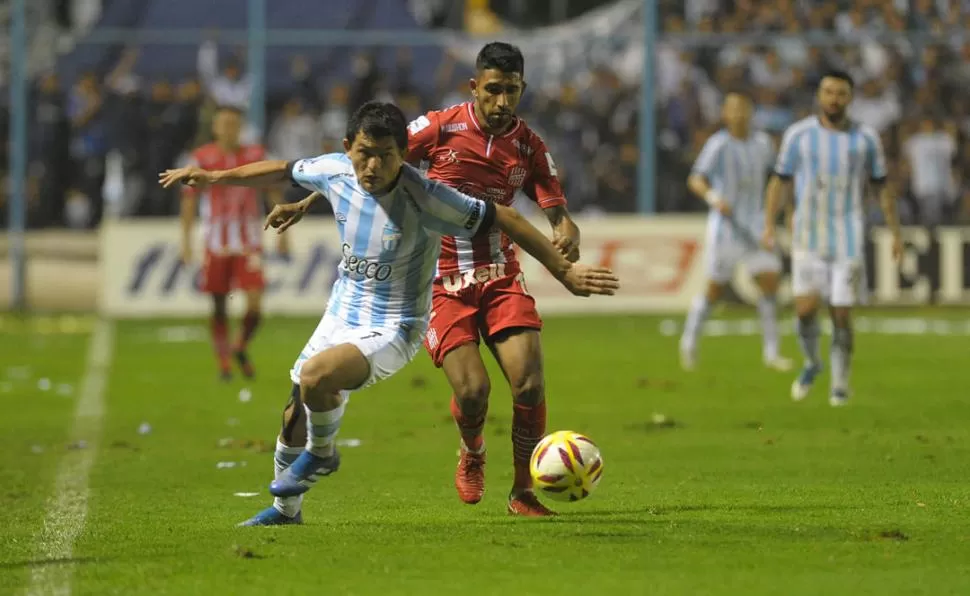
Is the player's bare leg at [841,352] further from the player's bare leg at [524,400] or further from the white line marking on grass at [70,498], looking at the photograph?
the white line marking on grass at [70,498]

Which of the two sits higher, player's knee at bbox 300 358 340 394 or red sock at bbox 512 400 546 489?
player's knee at bbox 300 358 340 394

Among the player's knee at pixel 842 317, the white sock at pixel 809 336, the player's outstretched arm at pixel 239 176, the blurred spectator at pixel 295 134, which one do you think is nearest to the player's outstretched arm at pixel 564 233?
the player's outstretched arm at pixel 239 176

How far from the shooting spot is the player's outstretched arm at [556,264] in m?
7.19

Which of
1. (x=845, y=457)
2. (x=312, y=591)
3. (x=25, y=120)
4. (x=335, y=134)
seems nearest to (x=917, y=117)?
(x=335, y=134)

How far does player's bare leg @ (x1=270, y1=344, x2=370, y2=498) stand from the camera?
759 cm

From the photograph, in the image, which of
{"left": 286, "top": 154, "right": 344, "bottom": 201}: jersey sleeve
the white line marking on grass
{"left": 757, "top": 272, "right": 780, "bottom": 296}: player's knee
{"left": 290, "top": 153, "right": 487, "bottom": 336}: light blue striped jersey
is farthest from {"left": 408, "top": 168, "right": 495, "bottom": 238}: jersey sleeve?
{"left": 757, "top": 272, "right": 780, "bottom": 296}: player's knee

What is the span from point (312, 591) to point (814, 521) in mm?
2675

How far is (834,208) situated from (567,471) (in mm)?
6188

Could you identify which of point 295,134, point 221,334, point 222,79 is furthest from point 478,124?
point 222,79

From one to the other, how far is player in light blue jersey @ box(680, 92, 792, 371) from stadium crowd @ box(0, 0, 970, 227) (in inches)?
294

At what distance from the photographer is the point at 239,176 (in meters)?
8.02

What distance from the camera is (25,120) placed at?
81.7ft

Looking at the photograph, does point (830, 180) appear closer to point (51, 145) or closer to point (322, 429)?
point (322, 429)

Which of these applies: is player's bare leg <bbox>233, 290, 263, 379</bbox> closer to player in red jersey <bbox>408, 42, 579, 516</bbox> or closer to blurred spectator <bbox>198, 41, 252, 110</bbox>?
player in red jersey <bbox>408, 42, 579, 516</bbox>
